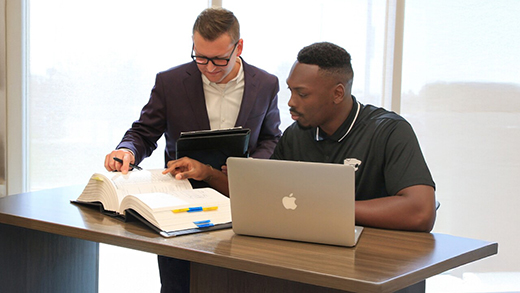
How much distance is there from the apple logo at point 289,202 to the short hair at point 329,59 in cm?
66

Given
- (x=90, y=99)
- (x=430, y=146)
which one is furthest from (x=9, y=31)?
(x=430, y=146)

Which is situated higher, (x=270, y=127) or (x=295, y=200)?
(x=270, y=127)

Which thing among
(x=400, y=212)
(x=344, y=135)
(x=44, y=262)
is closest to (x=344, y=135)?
(x=344, y=135)

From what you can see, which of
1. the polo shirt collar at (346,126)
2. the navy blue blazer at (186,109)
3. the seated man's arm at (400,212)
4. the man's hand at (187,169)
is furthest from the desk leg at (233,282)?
the navy blue blazer at (186,109)

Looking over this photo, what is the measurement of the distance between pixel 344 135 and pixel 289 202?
2.12ft

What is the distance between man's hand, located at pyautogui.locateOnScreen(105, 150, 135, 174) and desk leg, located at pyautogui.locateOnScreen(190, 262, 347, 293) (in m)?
0.56

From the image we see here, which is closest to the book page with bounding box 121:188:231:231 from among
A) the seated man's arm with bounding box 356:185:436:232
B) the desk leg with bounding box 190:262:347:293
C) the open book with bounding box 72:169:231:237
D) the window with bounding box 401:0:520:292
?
the open book with bounding box 72:169:231:237

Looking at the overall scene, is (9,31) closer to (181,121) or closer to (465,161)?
(181,121)

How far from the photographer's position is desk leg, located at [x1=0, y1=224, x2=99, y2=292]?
1.90 meters

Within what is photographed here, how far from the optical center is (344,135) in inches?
78.7

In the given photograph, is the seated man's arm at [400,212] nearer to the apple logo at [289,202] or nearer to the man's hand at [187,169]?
the apple logo at [289,202]

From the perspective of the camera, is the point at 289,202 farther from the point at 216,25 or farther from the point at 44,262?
the point at 44,262

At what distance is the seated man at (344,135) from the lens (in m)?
1.81

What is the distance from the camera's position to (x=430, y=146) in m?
3.41
